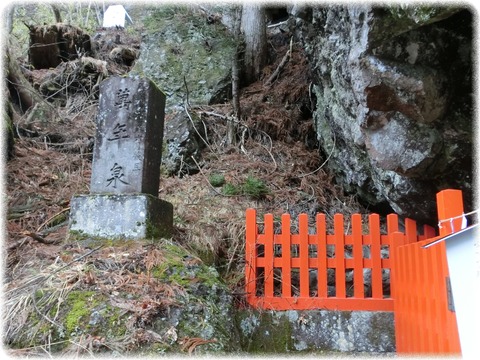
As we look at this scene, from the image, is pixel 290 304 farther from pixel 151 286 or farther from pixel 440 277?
pixel 440 277

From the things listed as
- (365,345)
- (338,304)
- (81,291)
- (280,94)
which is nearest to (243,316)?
(338,304)

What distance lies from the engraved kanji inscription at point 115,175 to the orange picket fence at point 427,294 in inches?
97.2

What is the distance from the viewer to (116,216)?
3.64 m

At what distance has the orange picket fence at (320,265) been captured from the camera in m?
3.86

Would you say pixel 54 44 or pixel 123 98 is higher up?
pixel 54 44

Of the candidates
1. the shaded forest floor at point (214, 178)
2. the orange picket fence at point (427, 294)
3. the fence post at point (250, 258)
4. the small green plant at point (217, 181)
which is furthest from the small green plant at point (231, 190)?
the orange picket fence at point (427, 294)

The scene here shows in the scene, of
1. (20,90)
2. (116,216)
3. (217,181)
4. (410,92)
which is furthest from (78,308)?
(20,90)

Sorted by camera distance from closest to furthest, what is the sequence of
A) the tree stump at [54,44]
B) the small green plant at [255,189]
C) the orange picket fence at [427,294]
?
the orange picket fence at [427,294]
the small green plant at [255,189]
the tree stump at [54,44]

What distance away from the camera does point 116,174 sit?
3832 millimetres

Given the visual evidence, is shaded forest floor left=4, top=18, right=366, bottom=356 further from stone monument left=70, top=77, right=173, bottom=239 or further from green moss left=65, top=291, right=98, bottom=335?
green moss left=65, top=291, right=98, bottom=335

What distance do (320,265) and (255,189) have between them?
5.66ft

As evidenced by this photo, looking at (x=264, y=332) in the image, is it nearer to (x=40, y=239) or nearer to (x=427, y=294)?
(x=427, y=294)

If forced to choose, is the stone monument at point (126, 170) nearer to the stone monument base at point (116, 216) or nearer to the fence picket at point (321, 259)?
the stone monument base at point (116, 216)

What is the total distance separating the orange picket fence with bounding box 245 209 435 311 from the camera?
152 inches
